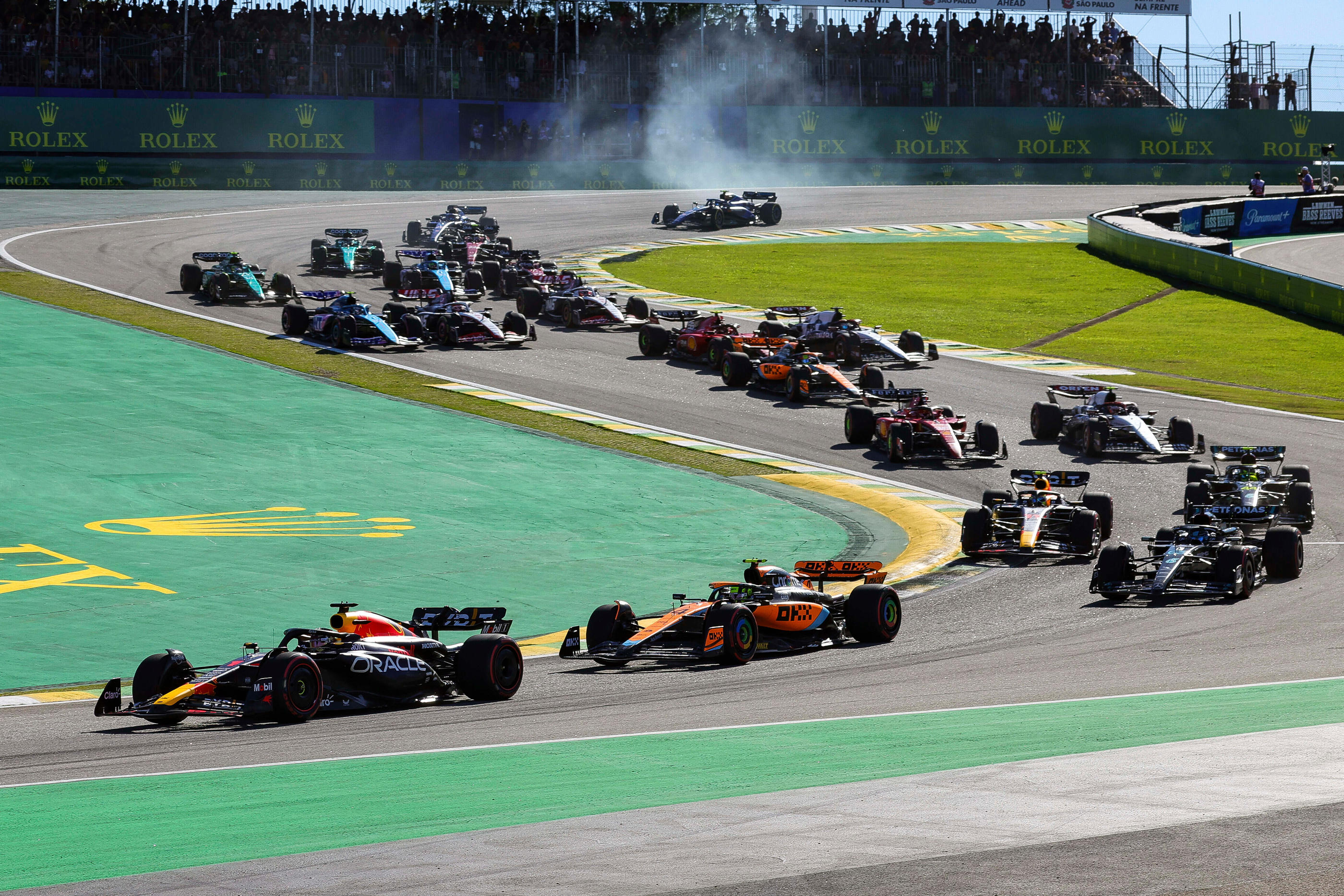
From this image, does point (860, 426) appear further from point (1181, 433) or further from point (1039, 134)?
point (1039, 134)

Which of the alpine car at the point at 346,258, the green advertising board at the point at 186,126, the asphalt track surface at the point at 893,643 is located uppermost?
the green advertising board at the point at 186,126

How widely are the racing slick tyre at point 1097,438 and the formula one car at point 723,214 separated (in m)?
28.3

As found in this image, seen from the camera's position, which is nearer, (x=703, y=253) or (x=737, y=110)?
(x=703, y=253)

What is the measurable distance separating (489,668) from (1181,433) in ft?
52.3

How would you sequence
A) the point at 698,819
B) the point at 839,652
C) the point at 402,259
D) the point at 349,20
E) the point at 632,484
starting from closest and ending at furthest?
the point at 698,819 → the point at 839,652 → the point at 632,484 → the point at 402,259 → the point at 349,20

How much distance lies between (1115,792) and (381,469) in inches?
657

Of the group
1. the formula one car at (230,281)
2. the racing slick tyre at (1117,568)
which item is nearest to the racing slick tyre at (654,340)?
the formula one car at (230,281)

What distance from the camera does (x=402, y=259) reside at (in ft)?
145

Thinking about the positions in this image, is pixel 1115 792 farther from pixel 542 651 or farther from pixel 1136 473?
pixel 1136 473

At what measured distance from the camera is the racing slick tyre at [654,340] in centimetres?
3325

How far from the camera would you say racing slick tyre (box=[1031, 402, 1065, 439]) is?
2597 cm

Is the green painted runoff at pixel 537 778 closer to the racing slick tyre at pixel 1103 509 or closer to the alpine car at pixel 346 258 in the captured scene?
the racing slick tyre at pixel 1103 509

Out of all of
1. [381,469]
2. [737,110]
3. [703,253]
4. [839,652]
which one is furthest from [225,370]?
[737,110]

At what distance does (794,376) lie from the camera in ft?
95.7
